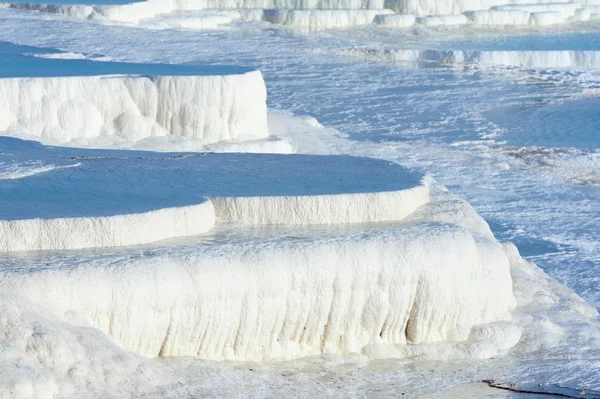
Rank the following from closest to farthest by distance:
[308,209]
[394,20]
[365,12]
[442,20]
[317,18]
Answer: [308,209], [317,18], [394,20], [365,12], [442,20]

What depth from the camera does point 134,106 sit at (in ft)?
28.8

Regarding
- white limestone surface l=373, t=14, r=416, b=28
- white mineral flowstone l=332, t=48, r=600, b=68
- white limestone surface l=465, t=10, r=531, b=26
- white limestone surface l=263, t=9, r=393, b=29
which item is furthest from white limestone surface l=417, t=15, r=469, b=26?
white mineral flowstone l=332, t=48, r=600, b=68

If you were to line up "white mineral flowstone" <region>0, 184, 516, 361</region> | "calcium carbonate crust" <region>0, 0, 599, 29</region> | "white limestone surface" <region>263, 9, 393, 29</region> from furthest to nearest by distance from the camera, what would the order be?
1. "white limestone surface" <region>263, 9, 393, 29</region>
2. "calcium carbonate crust" <region>0, 0, 599, 29</region>
3. "white mineral flowstone" <region>0, 184, 516, 361</region>

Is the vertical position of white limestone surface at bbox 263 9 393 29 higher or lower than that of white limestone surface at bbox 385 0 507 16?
lower

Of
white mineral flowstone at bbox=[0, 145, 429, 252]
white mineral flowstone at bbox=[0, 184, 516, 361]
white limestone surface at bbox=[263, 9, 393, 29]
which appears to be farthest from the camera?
white limestone surface at bbox=[263, 9, 393, 29]

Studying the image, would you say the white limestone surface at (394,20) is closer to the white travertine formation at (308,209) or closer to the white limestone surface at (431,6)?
the white limestone surface at (431,6)

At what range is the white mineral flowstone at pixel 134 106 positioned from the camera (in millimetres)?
8344

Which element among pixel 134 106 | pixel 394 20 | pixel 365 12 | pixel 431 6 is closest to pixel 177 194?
pixel 134 106

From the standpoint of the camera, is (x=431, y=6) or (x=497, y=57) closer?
(x=497, y=57)

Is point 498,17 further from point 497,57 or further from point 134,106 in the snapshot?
point 134,106

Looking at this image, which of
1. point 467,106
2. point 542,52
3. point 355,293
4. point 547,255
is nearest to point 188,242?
point 355,293

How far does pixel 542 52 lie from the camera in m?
15.9

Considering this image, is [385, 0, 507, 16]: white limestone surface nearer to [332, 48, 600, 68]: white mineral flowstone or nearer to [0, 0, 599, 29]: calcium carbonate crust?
[0, 0, 599, 29]: calcium carbonate crust

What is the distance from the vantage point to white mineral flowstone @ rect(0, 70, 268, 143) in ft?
27.4
